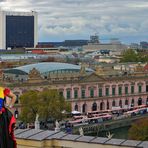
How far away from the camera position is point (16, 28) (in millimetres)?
189375

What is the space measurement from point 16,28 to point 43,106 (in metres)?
145

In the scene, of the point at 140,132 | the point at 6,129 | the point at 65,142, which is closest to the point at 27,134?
the point at 65,142

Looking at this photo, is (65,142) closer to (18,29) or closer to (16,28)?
(18,29)

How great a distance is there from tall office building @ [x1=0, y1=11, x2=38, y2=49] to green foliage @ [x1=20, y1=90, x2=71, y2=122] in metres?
142

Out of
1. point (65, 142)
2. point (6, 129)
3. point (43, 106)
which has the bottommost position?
point (43, 106)

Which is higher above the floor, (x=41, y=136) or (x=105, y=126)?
(x=41, y=136)

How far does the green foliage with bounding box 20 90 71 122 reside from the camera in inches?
1826

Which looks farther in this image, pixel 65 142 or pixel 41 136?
pixel 41 136

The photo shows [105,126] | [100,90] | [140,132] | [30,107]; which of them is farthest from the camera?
[100,90]

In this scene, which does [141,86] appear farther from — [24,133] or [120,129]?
[24,133]

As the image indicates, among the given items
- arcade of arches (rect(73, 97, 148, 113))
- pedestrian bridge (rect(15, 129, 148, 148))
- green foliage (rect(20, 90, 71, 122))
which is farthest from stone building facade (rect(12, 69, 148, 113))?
pedestrian bridge (rect(15, 129, 148, 148))

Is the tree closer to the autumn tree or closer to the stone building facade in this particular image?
the autumn tree

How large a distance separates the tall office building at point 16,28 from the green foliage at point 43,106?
142257 millimetres

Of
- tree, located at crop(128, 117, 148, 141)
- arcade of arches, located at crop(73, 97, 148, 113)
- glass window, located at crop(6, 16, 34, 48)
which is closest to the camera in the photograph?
tree, located at crop(128, 117, 148, 141)
